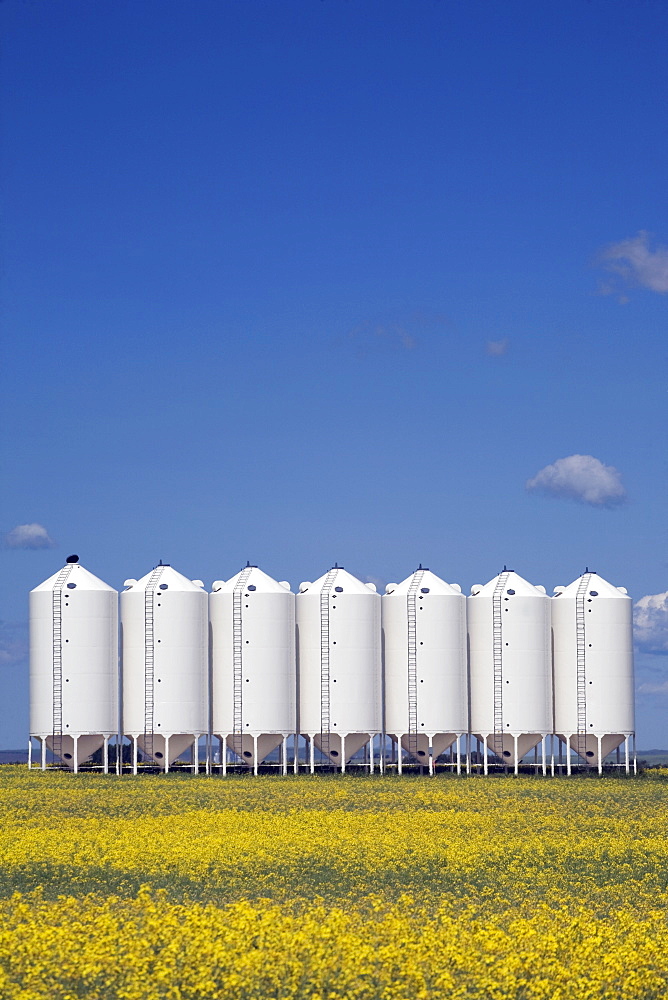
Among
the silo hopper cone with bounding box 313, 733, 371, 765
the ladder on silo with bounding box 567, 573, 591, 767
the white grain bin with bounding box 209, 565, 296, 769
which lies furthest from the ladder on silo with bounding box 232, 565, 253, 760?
the ladder on silo with bounding box 567, 573, 591, 767

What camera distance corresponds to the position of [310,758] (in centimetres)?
8469

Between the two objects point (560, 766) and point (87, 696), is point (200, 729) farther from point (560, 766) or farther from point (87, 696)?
point (560, 766)

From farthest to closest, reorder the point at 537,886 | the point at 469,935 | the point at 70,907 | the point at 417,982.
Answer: the point at 537,886 → the point at 70,907 → the point at 469,935 → the point at 417,982

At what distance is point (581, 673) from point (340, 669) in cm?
1567

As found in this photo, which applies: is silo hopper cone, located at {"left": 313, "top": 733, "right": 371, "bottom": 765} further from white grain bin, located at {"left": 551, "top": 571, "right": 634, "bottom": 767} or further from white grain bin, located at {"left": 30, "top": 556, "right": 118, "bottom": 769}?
white grain bin, located at {"left": 30, "top": 556, "right": 118, "bottom": 769}

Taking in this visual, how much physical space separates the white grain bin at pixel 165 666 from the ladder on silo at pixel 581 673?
2392 centimetres

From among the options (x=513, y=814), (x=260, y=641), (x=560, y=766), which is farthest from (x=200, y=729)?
(x=513, y=814)

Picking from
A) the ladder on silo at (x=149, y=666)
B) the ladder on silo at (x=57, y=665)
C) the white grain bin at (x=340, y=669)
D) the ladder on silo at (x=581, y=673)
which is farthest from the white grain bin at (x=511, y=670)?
the ladder on silo at (x=57, y=665)

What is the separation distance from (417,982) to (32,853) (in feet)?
71.4

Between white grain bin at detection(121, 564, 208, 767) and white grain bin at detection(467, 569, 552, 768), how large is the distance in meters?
17.7

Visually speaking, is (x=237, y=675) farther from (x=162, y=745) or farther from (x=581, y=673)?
(x=581, y=673)

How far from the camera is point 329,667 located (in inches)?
3329

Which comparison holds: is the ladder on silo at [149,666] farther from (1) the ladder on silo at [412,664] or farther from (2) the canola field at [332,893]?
(1) the ladder on silo at [412,664]

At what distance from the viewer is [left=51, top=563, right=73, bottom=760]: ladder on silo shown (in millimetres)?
82250
